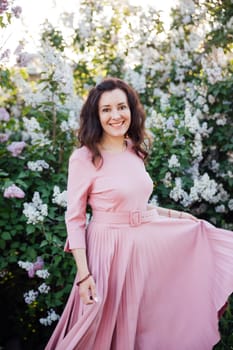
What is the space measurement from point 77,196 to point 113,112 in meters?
0.38

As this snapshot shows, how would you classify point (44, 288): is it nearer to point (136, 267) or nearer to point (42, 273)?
point (42, 273)

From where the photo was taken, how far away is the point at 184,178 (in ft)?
11.6

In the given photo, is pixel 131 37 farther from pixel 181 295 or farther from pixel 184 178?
pixel 181 295

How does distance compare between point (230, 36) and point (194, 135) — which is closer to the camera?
point (194, 135)

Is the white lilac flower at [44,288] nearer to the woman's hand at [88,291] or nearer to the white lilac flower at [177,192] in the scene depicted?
the woman's hand at [88,291]

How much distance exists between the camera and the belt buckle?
7.93 ft

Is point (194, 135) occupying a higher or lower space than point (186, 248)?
higher

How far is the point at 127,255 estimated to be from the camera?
2.42 metres

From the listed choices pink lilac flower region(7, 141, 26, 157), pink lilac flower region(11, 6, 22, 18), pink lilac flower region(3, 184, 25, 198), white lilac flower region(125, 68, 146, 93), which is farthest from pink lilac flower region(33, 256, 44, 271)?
white lilac flower region(125, 68, 146, 93)

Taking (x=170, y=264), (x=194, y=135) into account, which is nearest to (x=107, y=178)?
(x=170, y=264)

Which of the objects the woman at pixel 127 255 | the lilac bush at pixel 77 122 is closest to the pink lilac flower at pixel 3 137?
the lilac bush at pixel 77 122

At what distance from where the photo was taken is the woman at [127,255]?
236cm

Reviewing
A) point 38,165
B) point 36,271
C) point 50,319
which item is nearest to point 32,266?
point 36,271

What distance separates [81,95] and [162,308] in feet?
7.65
